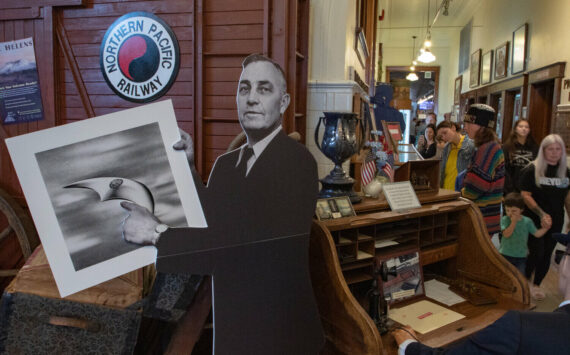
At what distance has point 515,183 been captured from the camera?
4.62 m

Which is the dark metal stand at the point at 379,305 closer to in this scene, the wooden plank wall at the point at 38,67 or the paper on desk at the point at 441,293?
the paper on desk at the point at 441,293

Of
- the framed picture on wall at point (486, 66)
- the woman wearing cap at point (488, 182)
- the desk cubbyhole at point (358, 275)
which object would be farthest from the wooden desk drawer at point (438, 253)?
the framed picture on wall at point (486, 66)

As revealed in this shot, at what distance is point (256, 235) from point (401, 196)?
921 millimetres

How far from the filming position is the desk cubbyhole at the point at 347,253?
197 cm

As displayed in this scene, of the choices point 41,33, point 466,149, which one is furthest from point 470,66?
point 41,33

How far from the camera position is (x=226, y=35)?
Answer: 2.61 meters

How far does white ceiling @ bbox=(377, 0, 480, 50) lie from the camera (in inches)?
456

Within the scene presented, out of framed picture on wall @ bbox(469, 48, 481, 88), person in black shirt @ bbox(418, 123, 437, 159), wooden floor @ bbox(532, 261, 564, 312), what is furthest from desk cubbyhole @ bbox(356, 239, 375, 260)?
framed picture on wall @ bbox(469, 48, 481, 88)

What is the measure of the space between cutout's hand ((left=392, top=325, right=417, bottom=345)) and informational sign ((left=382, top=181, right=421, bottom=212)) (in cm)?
60

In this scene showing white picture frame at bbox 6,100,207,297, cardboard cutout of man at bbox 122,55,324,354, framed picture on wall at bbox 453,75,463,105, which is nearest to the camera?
white picture frame at bbox 6,100,207,297

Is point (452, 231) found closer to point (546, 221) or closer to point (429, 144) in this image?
point (546, 221)

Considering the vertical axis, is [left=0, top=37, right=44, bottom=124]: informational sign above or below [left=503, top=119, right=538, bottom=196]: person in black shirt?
above

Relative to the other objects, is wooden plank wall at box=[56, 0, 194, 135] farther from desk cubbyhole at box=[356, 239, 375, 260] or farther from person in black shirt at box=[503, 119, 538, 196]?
person in black shirt at box=[503, 119, 538, 196]

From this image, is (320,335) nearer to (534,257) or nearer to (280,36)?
(280,36)
